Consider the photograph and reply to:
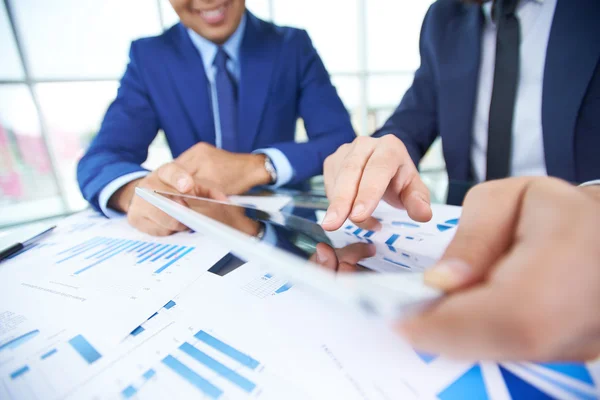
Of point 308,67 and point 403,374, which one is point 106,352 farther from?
point 308,67

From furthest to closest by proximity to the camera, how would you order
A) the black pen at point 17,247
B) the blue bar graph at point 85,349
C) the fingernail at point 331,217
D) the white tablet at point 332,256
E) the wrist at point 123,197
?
the wrist at point 123,197
the black pen at point 17,247
the fingernail at point 331,217
the blue bar graph at point 85,349
the white tablet at point 332,256

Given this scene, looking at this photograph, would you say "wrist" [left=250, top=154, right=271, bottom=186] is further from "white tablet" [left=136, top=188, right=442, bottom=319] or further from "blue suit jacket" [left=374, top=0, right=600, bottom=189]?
"blue suit jacket" [left=374, top=0, right=600, bottom=189]

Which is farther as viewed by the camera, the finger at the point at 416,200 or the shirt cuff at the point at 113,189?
the shirt cuff at the point at 113,189

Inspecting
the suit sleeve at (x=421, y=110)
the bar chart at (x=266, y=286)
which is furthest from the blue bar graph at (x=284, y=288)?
the suit sleeve at (x=421, y=110)

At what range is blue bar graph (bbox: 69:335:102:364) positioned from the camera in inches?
8.5

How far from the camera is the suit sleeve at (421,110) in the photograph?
2.50 feet

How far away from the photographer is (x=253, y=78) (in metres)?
0.85

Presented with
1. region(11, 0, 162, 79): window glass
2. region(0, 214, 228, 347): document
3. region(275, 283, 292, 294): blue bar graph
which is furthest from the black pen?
region(11, 0, 162, 79): window glass

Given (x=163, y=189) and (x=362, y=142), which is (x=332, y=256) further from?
(x=163, y=189)

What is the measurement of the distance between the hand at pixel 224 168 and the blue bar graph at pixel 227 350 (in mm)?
401

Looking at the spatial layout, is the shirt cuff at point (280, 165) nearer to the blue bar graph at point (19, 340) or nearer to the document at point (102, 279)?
the document at point (102, 279)

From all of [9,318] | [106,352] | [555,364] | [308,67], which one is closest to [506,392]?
[555,364]

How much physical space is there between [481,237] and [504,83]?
23.3 inches

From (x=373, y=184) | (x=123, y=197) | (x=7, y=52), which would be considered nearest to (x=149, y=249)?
(x=123, y=197)
